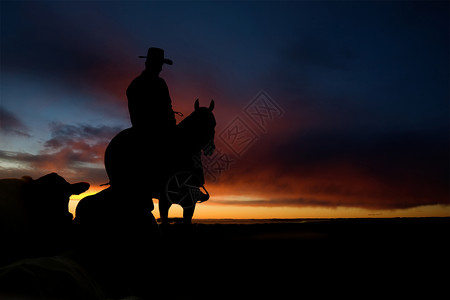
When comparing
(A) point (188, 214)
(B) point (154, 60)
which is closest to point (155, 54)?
(B) point (154, 60)

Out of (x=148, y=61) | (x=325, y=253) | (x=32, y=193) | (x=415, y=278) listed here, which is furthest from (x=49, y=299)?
(x=148, y=61)

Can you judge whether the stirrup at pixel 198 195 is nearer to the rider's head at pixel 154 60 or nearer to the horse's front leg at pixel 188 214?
the horse's front leg at pixel 188 214

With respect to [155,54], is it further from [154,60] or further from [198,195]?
[198,195]

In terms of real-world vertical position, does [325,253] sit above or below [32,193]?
below

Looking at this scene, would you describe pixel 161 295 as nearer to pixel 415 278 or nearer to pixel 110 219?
pixel 110 219

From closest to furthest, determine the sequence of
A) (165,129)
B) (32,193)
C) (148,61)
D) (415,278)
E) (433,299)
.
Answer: (433,299) < (32,193) < (415,278) < (165,129) < (148,61)

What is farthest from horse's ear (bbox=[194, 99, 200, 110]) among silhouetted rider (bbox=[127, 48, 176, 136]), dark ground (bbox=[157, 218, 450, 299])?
dark ground (bbox=[157, 218, 450, 299])

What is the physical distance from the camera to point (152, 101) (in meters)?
6.50

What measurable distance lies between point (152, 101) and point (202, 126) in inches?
42.1

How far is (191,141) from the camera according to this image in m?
6.52

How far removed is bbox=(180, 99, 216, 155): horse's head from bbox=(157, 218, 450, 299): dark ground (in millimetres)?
1792

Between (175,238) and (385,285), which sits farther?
(175,238)

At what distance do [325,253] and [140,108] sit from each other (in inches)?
164

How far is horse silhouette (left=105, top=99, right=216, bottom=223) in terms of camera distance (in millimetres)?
5879
